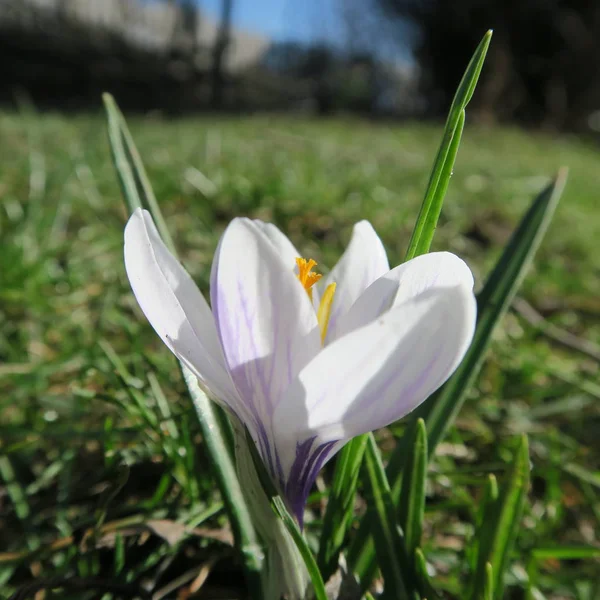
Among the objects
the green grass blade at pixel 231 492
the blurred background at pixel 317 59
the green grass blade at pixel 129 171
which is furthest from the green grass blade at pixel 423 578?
the blurred background at pixel 317 59

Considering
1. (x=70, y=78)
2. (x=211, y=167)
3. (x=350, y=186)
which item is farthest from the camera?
(x=70, y=78)

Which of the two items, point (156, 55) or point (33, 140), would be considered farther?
point (156, 55)

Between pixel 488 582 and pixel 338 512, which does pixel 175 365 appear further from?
pixel 488 582

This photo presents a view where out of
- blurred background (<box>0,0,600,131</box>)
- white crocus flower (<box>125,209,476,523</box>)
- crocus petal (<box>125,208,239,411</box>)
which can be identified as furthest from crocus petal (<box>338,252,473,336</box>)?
blurred background (<box>0,0,600,131</box>)

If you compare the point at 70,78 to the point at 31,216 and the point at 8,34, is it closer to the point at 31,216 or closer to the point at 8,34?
the point at 8,34

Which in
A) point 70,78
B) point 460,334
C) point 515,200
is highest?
point 460,334

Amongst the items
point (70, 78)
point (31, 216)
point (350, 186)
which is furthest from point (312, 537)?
point (70, 78)
